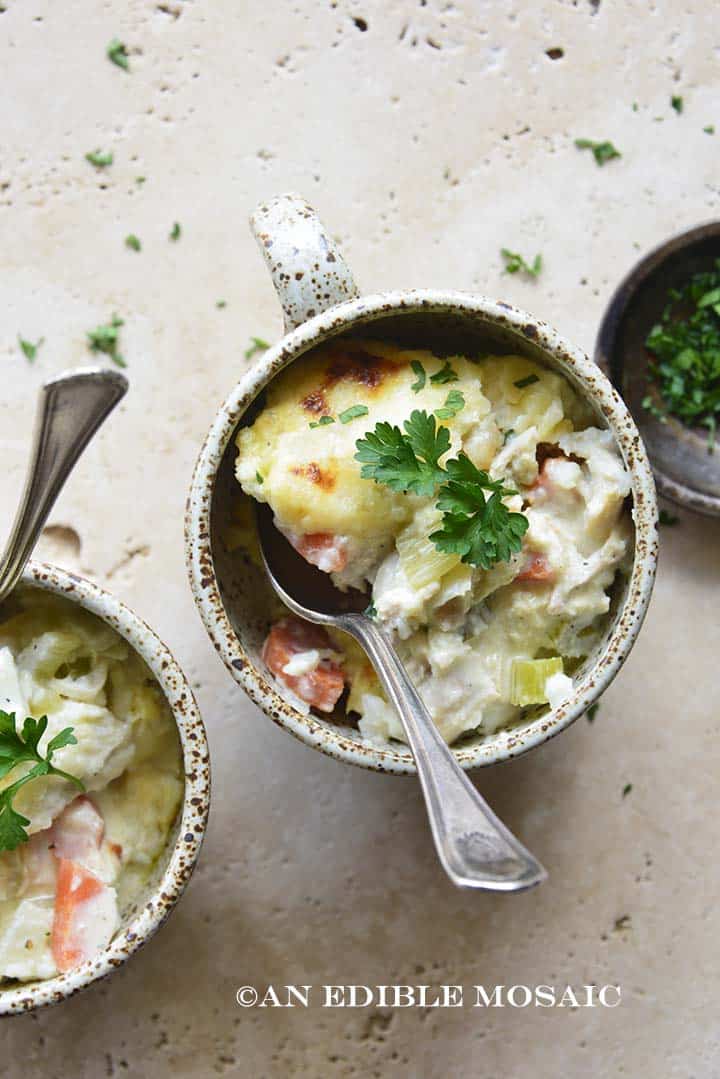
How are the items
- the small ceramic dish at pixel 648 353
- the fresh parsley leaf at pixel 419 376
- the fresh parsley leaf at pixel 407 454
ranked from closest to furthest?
the fresh parsley leaf at pixel 407 454 → the fresh parsley leaf at pixel 419 376 → the small ceramic dish at pixel 648 353

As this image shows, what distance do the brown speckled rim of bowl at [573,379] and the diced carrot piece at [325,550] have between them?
141 millimetres

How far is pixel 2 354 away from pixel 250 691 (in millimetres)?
859

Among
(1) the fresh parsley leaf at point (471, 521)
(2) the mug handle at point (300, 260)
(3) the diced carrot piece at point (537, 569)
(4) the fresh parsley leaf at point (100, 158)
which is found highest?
(2) the mug handle at point (300, 260)

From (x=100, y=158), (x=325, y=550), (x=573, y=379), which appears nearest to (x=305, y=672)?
(x=325, y=550)

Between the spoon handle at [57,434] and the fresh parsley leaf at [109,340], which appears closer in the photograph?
the spoon handle at [57,434]

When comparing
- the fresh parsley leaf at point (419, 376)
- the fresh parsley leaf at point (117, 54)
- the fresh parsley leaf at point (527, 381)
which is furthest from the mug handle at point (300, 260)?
the fresh parsley leaf at point (117, 54)

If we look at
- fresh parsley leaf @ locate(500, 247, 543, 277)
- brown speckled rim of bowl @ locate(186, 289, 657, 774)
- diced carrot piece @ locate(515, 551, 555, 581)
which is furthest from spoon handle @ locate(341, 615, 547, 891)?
fresh parsley leaf @ locate(500, 247, 543, 277)

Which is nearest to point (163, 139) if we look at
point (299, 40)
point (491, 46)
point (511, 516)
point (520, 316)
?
point (299, 40)

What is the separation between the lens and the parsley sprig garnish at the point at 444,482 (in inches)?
61.2

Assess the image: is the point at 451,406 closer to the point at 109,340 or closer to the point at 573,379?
the point at 573,379

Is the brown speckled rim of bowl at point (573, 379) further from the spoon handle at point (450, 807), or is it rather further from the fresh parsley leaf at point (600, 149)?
the fresh parsley leaf at point (600, 149)

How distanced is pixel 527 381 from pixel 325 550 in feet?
1.31

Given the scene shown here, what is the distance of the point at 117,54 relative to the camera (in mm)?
2111

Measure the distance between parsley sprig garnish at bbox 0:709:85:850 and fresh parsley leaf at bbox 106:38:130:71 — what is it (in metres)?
1.20
